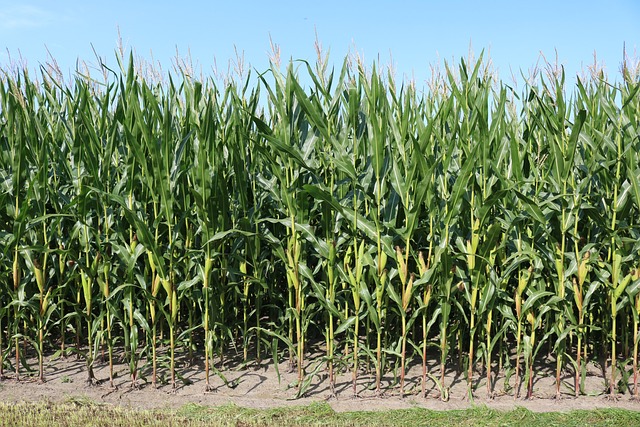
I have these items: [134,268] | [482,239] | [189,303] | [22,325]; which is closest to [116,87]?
[134,268]

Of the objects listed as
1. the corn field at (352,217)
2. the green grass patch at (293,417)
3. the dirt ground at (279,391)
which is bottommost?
the green grass patch at (293,417)

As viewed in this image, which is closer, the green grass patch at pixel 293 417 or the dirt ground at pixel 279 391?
the green grass patch at pixel 293 417

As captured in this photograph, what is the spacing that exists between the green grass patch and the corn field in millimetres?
308

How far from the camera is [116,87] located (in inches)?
213

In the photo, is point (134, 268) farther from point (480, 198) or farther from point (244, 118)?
point (480, 198)

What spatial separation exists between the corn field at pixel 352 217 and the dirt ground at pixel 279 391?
0.08 m

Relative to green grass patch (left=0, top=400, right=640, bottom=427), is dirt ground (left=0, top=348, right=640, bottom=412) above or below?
above

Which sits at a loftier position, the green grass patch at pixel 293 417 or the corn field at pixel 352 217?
the corn field at pixel 352 217

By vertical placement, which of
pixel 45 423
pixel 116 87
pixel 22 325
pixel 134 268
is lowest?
pixel 45 423

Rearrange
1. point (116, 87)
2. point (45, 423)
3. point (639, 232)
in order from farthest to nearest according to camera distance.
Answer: point (116, 87), point (639, 232), point (45, 423)

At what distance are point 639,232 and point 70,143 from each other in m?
4.27

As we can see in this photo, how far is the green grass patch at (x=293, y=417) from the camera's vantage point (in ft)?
14.4

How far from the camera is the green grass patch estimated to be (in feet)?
14.4

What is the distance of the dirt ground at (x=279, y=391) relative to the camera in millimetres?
4758
